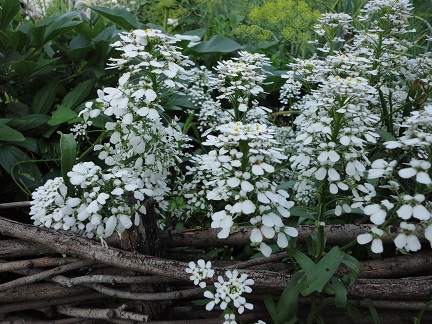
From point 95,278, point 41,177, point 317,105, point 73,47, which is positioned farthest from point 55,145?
point 317,105

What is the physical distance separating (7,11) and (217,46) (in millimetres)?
779

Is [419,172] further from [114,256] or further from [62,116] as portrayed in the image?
[62,116]

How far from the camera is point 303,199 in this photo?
155 centimetres

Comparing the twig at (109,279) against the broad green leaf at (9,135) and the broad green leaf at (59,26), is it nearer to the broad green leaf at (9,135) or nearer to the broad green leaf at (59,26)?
the broad green leaf at (9,135)

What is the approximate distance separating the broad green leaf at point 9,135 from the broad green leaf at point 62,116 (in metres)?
0.13

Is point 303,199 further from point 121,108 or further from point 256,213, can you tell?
point 121,108

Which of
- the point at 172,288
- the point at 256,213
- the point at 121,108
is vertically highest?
the point at 121,108

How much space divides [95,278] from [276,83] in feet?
3.70

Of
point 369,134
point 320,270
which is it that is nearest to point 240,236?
point 320,270

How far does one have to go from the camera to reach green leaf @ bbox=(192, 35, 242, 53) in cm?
209

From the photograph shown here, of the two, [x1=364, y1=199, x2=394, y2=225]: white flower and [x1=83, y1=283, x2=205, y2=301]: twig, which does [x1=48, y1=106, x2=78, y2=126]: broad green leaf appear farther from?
[x1=364, y1=199, x2=394, y2=225]: white flower

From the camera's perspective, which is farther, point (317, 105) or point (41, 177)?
point (41, 177)

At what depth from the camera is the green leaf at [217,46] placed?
2094mm

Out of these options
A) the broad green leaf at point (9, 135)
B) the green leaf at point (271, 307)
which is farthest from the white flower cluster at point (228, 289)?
the broad green leaf at point (9, 135)
